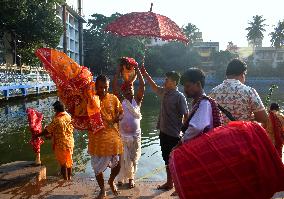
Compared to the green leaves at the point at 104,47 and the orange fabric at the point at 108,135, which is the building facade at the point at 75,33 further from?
the orange fabric at the point at 108,135

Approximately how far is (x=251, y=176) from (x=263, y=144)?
0.68 ft

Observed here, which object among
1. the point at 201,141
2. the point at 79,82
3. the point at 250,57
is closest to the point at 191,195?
the point at 201,141

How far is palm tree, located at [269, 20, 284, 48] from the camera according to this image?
7194cm

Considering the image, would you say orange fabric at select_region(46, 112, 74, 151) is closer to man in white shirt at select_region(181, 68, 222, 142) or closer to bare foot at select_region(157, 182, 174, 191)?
bare foot at select_region(157, 182, 174, 191)

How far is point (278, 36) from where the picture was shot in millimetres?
73875

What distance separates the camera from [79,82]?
459cm

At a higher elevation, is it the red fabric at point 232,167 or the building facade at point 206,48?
the building facade at point 206,48

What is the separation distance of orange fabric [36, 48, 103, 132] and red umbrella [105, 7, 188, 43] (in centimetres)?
145

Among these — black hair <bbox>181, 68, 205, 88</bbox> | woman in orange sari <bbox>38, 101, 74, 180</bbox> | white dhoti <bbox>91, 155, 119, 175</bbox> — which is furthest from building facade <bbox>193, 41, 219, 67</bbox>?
black hair <bbox>181, 68, 205, 88</bbox>

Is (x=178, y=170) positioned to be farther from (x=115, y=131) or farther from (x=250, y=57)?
(x=250, y=57)

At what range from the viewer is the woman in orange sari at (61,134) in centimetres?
630

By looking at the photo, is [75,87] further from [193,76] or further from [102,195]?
[193,76]

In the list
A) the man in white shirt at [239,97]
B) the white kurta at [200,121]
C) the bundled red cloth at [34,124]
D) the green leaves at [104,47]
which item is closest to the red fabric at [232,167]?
the white kurta at [200,121]

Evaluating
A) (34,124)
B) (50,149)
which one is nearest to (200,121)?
(34,124)
